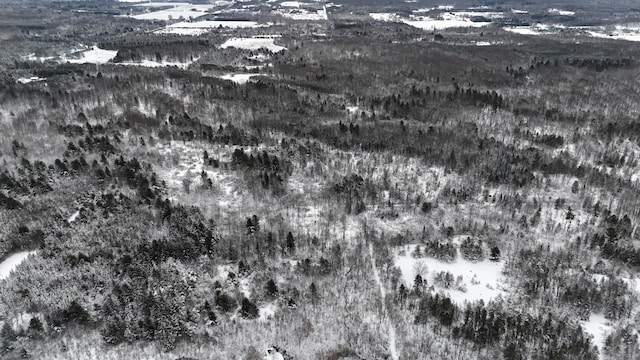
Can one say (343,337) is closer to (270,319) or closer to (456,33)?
(270,319)

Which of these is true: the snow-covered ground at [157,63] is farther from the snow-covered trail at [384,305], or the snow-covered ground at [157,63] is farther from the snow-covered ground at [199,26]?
the snow-covered trail at [384,305]

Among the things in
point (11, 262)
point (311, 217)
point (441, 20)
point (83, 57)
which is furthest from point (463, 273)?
point (441, 20)

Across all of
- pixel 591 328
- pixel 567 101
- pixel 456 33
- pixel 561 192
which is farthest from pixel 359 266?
pixel 456 33

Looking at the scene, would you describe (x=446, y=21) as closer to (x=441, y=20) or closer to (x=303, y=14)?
(x=441, y=20)

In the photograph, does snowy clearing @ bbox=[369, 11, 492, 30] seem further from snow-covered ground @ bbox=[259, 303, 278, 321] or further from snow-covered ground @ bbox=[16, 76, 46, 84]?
snow-covered ground @ bbox=[259, 303, 278, 321]

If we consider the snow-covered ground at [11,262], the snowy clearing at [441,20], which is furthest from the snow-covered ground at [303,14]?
the snow-covered ground at [11,262]

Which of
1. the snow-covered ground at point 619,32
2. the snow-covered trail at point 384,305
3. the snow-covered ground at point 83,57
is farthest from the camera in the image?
the snow-covered ground at point 619,32
